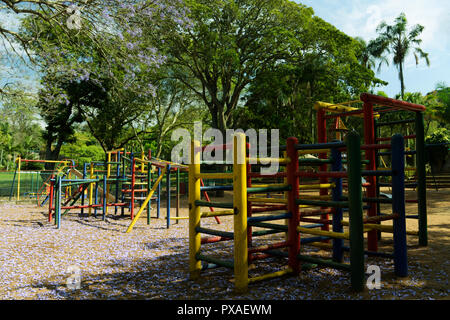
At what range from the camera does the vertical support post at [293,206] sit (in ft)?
12.7

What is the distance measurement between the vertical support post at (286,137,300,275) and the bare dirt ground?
235mm

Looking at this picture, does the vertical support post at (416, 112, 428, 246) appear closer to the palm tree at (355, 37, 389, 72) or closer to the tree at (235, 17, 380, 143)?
the tree at (235, 17, 380, 143)

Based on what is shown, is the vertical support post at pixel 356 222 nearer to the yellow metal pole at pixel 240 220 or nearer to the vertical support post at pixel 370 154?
the yellow metal pole at pixel 240 220

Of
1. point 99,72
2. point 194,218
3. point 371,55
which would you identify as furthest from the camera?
point 371,55

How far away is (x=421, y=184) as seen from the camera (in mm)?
5566

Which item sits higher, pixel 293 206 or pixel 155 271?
pixel 293 206

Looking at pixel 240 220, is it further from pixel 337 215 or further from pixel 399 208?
pixel 399 208

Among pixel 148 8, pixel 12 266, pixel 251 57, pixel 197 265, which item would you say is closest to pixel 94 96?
pixel 251 57

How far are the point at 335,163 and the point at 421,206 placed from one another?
230 cm

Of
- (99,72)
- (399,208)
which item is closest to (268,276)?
(399,208)

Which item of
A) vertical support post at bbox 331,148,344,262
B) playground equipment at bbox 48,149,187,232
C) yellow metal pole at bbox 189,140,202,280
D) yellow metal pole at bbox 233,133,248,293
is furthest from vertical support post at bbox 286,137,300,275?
playground equipment at bbox 48,149,187,232

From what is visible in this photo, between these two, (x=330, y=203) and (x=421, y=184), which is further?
(x=421, y=184)

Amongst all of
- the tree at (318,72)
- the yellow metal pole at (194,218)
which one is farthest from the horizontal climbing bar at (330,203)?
the tree at (318,72)

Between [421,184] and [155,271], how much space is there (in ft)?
14.6
